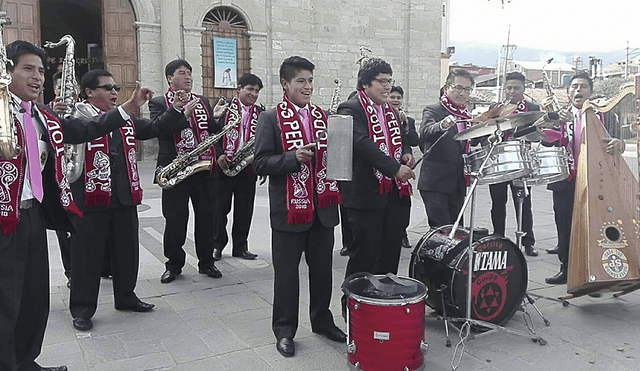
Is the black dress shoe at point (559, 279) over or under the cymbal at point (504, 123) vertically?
under

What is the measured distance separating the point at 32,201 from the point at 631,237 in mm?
4273

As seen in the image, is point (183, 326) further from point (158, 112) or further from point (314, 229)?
point (158, 112)

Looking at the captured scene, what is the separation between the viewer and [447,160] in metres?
4.86

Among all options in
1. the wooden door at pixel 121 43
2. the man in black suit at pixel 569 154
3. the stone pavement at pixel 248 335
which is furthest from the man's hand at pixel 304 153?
the wooden door at pixel 121 43

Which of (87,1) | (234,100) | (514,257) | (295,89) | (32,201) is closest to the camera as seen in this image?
(32,201)

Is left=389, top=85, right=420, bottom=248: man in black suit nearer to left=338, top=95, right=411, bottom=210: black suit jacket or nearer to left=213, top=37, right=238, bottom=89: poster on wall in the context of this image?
left=338, top=95, right=411, bottom=210: black suit jacket

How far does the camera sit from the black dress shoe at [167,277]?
204 inches

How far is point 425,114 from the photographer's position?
16.3ft

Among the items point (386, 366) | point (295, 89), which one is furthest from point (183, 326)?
point (295, 89)

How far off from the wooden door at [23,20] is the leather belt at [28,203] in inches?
480

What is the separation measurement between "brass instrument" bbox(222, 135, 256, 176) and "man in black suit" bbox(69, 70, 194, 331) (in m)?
1.49

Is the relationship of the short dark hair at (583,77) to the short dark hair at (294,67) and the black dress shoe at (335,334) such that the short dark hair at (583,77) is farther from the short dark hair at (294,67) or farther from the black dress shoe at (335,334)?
the black dress shoe at (335,334)

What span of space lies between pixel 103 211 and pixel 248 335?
1.48 metres

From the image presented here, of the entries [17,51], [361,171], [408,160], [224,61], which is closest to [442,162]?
[408,160]
